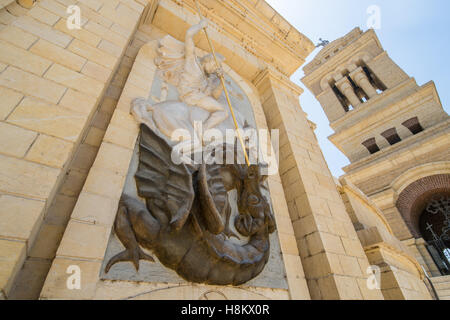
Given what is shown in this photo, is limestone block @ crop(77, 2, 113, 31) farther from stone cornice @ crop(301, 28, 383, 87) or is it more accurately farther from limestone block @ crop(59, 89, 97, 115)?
stone cornice @ crop(301, 28, 383, 87)

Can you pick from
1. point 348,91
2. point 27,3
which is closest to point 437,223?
point 348,91

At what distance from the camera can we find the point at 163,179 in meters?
2.20

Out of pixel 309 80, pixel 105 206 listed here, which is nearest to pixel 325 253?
pixel 105 206

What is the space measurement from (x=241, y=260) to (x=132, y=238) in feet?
3.40

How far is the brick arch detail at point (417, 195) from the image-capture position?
419 inches

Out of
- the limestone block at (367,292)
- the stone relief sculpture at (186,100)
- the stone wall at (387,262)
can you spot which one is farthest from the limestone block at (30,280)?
the stone wall at (387,262)

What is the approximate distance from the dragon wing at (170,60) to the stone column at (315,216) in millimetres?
2101

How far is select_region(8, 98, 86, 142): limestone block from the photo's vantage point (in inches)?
64.7

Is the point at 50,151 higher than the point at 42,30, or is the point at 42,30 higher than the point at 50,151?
the point at 42,30

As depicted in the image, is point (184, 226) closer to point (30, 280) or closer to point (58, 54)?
point (30, 280)

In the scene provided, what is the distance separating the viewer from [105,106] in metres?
2.57

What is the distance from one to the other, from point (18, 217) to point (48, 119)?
79 centimetres

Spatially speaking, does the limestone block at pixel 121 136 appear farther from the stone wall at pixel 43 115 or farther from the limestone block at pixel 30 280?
the limestone block at pixel 30 280
